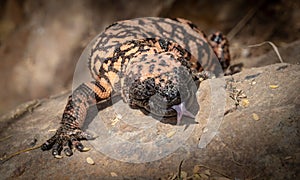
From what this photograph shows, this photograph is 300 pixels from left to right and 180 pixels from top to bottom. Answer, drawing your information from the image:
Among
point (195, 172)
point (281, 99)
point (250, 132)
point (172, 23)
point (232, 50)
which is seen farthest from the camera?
point (232, 50)

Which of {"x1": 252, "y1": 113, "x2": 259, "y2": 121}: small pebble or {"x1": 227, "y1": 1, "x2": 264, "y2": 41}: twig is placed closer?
{"x1": 252, "y1": 113, "x2": 259, "y2": 121}: small pebble

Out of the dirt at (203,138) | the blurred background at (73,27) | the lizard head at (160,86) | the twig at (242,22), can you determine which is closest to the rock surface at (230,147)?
the dirt at (203,138)

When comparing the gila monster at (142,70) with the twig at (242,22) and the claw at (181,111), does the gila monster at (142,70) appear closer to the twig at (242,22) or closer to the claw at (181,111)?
the claw at (181,111)

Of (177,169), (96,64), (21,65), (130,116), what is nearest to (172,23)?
(96,64)

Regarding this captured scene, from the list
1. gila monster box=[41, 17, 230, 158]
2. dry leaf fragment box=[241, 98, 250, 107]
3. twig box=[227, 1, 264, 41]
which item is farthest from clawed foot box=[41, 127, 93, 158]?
twig box=[227, 1, 264, 41]

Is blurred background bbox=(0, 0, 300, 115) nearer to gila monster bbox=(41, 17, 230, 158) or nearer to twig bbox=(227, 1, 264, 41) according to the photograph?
twig bbox=(227, 1, 264, 41)

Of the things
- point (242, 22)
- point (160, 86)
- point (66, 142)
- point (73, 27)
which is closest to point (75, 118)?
point (66, 142)

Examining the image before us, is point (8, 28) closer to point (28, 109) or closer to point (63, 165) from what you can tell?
point (28, 109)
